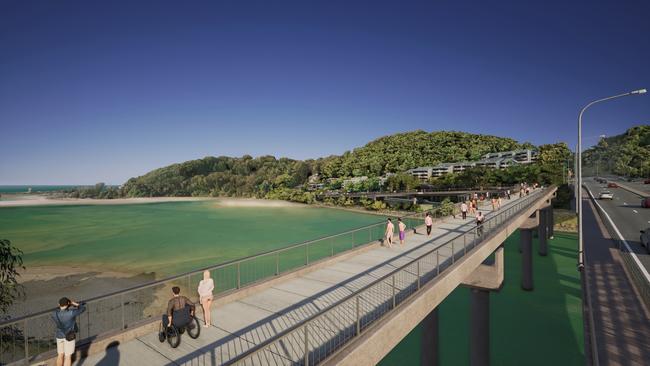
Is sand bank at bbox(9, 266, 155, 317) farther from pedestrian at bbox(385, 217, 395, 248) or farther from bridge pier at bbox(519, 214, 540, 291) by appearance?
bridge pier at bbox(519, 214, 540, 291)

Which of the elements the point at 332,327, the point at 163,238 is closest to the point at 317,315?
the point at 332,327

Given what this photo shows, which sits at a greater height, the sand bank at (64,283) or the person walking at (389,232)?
the person walking at (389,232)

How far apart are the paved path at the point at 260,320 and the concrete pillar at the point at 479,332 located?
11.1 ft

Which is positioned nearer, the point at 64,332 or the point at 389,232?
the point at 64,332

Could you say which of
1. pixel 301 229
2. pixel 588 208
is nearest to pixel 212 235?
pixel 301 229

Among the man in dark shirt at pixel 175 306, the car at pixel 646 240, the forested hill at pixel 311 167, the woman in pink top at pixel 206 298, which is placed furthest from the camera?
the forested hill at pixel 311 167

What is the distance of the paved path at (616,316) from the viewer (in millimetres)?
12672

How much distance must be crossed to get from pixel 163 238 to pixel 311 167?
107688 mm

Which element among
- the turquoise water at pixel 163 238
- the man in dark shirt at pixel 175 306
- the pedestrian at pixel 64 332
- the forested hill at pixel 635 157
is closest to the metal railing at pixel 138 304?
the pedestrian at pixel 64 332

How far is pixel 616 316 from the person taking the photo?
608 inches

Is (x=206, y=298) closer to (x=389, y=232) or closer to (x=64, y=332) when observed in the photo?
(x=64, y=332)

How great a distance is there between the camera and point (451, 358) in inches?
616

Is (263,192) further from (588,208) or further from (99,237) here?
(588,208)

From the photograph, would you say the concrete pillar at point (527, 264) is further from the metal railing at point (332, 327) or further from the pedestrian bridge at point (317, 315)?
the metal railing at point (332, 327)
